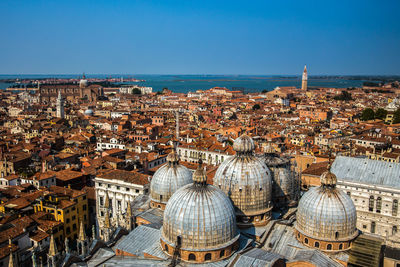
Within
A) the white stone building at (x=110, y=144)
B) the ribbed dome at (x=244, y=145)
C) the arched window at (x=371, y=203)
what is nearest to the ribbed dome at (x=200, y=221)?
the ribbed dome at (x=244, y=145)

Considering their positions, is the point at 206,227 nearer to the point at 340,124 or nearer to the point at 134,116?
the point at 340,124

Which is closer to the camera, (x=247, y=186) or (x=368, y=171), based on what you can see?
(x=247, y=186)

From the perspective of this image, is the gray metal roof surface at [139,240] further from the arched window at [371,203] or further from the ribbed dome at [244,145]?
the arched window at [371,203]

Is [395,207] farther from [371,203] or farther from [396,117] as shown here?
[396,117]

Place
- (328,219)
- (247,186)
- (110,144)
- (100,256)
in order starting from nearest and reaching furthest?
1. (328,219)
2. (100,256)
3. (247,186)
4. (110,144)

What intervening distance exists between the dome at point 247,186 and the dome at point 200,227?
285 cm

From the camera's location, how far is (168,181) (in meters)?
22.9

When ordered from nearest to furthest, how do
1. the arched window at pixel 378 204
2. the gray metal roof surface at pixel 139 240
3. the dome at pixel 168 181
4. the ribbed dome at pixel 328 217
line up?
the ribbed dome at pixel 328 217, the gray metal roof surface at pixel 139 240, the dome at pixel 168 181, the arched window at pixel 378 204

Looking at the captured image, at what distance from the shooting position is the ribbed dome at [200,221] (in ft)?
53.4

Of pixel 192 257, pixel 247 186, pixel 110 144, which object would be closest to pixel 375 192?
pixel 247 186

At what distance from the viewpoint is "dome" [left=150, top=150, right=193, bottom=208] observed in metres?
22.8

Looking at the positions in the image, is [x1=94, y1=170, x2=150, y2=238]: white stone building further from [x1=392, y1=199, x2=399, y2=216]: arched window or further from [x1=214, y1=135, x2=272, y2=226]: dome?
[x1=392, y1=199, x2=399, y2=216]: arched window

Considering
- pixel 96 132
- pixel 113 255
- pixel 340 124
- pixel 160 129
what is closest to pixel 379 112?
pixel 340 124

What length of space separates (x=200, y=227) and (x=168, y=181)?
277 inches
